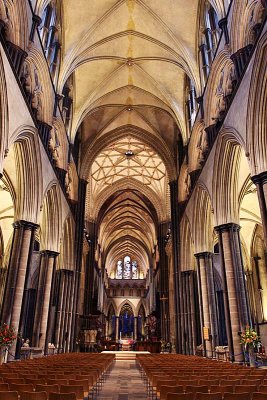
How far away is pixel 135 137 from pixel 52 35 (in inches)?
419

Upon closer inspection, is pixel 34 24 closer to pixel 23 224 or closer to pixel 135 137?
pixel 23 224

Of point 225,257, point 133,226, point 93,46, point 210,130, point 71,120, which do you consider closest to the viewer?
point 225,257

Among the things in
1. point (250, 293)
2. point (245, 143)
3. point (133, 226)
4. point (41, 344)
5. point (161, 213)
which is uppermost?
point (133, 226)

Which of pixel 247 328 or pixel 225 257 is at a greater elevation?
pixel 225 257

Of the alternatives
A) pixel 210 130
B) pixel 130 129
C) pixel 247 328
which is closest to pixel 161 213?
pixel 130 129

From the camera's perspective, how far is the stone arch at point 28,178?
12.6 m

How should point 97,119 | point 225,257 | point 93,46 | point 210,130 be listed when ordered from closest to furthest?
point 225,257, point 210,130, point 93,46, point 97,119

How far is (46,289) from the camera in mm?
15766

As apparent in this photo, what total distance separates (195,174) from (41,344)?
10.9m

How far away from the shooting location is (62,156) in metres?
17.9

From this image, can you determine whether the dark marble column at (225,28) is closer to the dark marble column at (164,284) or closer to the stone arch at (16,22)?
the stone arch at (16,22)

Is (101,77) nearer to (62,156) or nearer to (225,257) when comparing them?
(62,156)

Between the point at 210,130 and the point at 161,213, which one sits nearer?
the point at 210,130

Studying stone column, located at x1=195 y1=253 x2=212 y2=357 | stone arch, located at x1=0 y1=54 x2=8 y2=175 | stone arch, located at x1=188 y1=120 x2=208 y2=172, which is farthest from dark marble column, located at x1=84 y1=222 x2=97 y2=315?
stone arch, located at x1=0 y1=54 x2=8 y2=175
